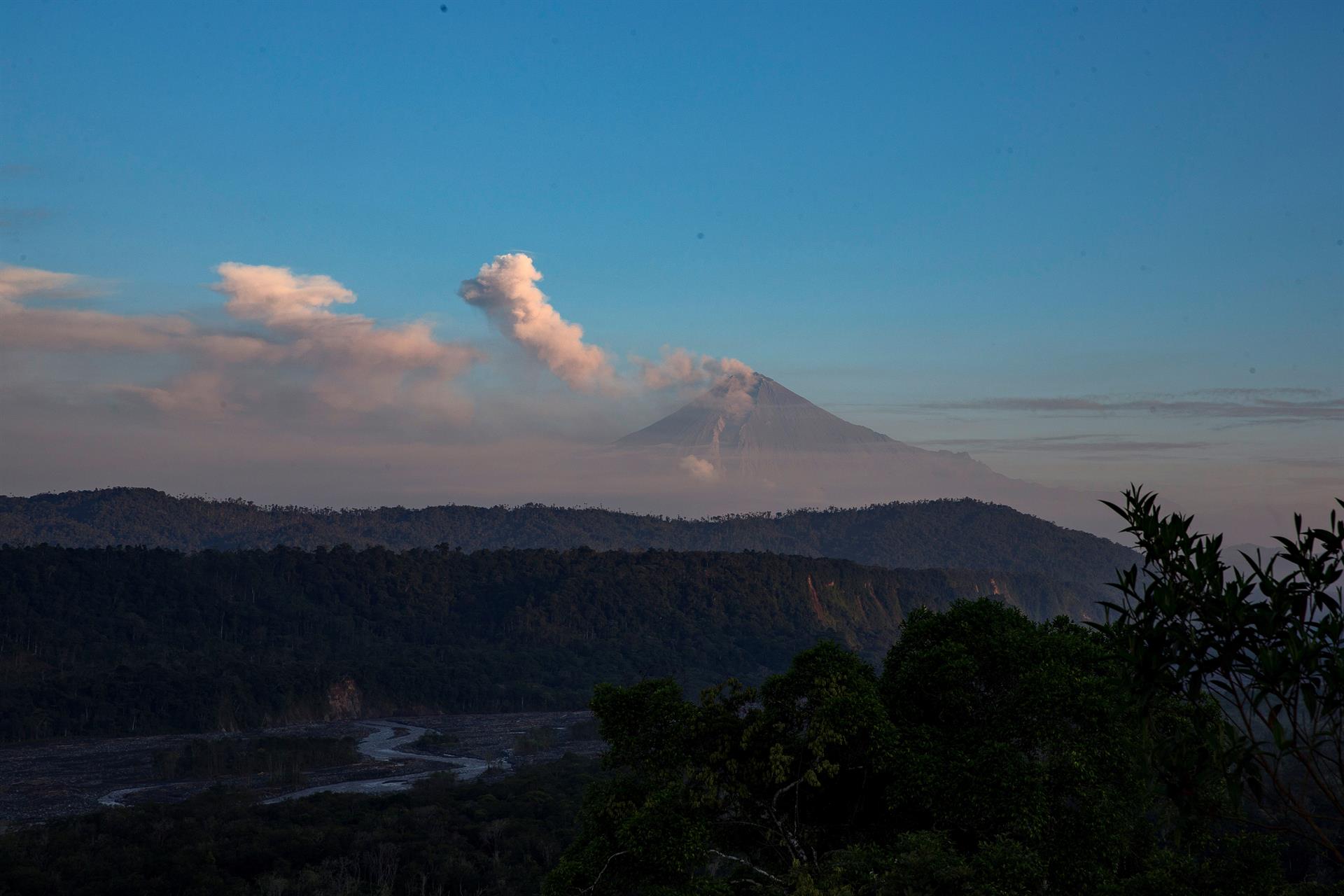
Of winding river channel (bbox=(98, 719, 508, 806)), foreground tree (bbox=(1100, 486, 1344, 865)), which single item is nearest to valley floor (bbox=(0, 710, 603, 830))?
winding river channel (bbox=(98, 719, 508, 806))

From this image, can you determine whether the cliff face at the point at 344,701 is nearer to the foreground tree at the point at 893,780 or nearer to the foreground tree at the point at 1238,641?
the foreground tree at the point at 893,780

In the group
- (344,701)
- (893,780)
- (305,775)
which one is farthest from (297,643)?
(893,780)

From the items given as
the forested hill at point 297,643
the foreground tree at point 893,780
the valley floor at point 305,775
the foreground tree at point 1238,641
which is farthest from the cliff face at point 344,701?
the foreground tree at point 1238,641

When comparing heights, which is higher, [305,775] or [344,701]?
[305,775]

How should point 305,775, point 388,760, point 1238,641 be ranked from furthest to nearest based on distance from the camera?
point 388,760, point 305,775, point 1238,641

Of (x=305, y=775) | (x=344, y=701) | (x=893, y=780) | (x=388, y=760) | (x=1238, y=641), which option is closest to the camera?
(x=1238, y=641)

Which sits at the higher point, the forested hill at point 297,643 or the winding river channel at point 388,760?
the forested hill at point 297,643

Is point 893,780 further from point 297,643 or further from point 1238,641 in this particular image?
point 297,643

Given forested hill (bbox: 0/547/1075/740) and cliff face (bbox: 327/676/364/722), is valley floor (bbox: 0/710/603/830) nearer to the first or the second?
cliff face (bbox: 327/676/364/722)

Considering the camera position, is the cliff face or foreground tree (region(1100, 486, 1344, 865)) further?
the cliff face

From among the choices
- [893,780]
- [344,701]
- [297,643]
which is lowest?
[344,701]
